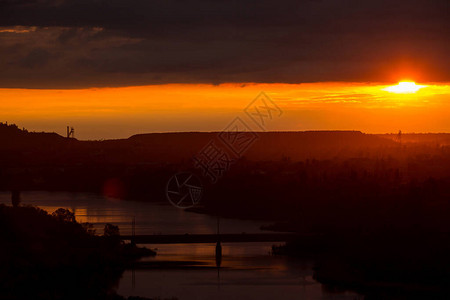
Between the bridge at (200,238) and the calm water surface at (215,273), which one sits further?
the bridge at (200,238)

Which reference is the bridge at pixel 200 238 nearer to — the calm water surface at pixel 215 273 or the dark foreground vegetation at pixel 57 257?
the calm water surface at pixel 215 273

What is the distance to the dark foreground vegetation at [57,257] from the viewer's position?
20859 millimetres

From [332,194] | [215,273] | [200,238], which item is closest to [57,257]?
[215,273]

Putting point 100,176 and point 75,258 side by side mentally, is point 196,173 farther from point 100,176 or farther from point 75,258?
point 75,258

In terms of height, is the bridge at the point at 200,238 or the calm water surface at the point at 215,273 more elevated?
the bridge at the point at 200,238

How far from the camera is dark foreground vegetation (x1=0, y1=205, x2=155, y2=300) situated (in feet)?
68.4

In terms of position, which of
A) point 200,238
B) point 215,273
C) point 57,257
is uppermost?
point 200,238

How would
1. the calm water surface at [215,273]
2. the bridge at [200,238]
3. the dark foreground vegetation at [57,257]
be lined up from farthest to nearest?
the bridge at [200,238]
the calm water surface at [215,273]
the dark foreground vegetation at [57,257]

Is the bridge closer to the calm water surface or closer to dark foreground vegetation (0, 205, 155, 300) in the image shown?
the calm water surface

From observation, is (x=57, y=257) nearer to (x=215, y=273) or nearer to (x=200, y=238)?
(x=215, y=273)

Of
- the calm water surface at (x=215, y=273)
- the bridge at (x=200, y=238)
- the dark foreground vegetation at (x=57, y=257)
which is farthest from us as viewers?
the bridge at (x=200, y=238)

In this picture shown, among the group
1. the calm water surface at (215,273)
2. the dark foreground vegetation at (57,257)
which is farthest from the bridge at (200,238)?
the dark foreground vegetation at (57,257)

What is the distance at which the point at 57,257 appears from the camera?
26.4 meters

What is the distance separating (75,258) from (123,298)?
18.2 ft
